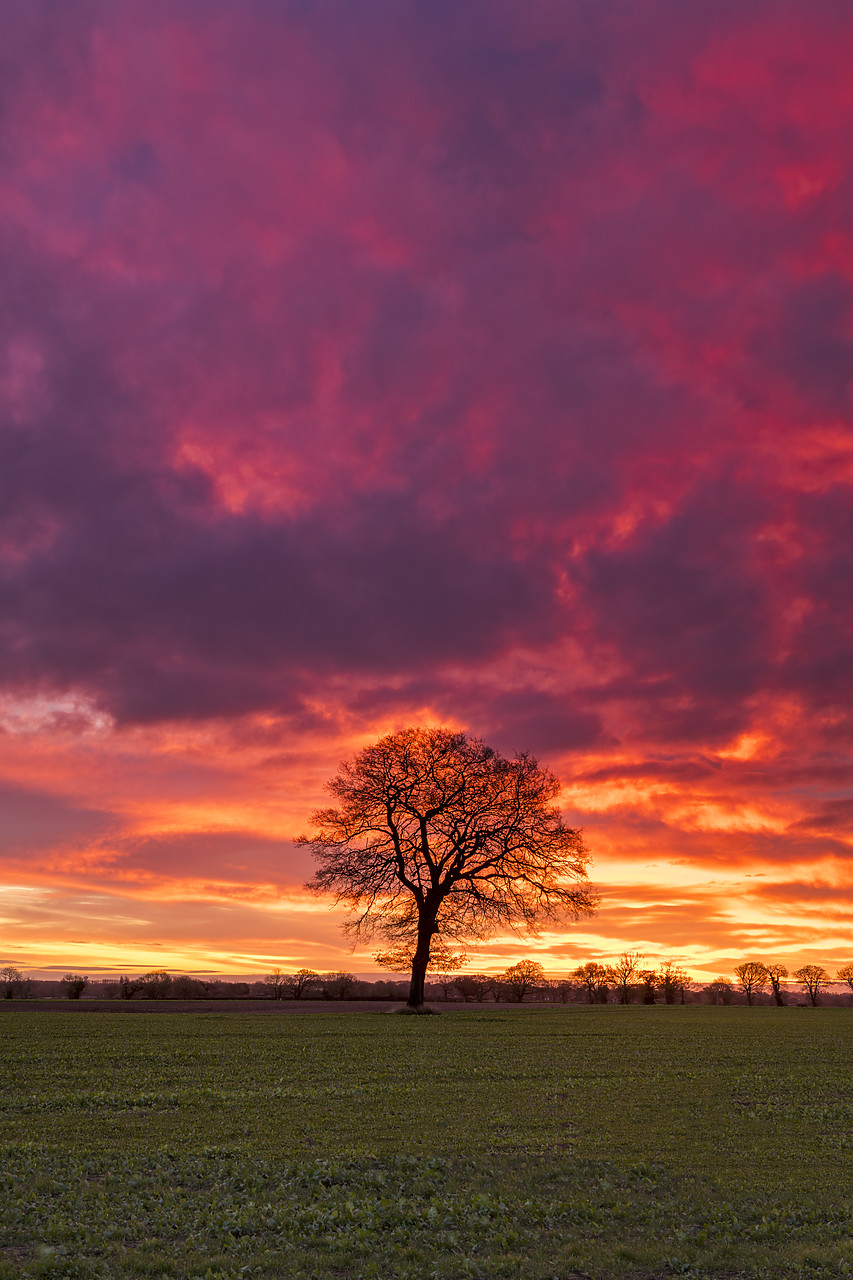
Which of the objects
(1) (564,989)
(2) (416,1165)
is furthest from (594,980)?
(2) (416,1165)

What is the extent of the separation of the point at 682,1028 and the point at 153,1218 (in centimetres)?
3828

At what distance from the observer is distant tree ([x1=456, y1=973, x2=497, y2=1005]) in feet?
338

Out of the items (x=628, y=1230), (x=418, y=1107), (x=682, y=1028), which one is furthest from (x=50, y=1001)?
(x=628, y=1230)

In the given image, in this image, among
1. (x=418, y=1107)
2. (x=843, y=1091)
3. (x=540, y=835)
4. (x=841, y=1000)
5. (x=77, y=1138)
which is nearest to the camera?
(x=77, y=1138)

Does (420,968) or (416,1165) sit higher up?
(420,968)

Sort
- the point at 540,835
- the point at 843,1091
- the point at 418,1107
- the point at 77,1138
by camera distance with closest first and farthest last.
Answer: the point at 77,1138
the point at 418,1107
the point at 843,1091
the point at 540,835

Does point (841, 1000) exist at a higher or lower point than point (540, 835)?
lower

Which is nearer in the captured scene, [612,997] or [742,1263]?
[742,1263]

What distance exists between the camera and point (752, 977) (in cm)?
11956

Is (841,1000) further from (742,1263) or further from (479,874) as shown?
(742,1263)

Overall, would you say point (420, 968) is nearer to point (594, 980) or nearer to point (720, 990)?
point (594, 980)

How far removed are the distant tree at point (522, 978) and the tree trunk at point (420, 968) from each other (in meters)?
54.8

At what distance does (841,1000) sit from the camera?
12575cm

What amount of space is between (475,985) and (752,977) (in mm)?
45437
